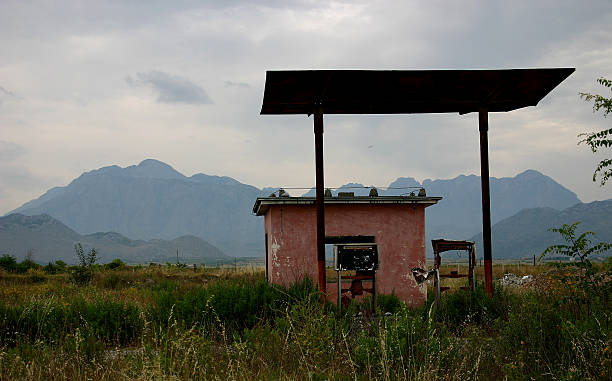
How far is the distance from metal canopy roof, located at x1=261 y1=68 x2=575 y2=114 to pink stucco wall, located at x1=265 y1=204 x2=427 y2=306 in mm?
5342

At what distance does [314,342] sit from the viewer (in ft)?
22.9

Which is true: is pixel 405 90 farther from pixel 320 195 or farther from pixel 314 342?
pixel 314 342

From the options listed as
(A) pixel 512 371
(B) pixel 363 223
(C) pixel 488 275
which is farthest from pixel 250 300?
(B) pixel 363 223

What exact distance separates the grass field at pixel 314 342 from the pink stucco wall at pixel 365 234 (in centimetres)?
560

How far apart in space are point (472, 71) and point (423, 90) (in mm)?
1139

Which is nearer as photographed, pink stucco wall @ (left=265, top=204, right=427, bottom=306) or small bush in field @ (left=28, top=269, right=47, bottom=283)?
pink stucco wall @ (left=265, top=204, right=427, bottom=306)

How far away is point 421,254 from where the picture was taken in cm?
1758

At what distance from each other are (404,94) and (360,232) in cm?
651

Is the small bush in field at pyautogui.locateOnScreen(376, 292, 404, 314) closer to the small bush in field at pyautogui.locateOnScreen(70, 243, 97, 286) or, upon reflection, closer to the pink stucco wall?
the pink stucco wall

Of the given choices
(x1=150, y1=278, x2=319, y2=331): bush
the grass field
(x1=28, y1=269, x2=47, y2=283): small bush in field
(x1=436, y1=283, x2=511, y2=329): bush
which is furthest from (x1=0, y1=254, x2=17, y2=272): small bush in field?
(x1=436, y1=283, x2=511, y2=329): bush

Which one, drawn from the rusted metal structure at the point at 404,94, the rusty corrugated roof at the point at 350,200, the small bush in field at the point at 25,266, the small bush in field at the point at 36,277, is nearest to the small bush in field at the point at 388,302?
the rusty corrugated roof at the point at 350,200

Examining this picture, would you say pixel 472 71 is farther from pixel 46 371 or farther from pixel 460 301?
pixel 46 371

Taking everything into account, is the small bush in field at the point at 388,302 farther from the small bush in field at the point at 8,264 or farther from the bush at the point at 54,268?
the small bush in field at the point at 8,264

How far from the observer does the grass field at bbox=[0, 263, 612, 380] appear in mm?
6102
